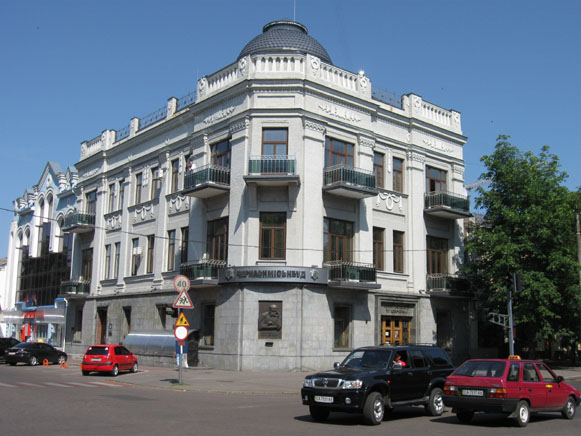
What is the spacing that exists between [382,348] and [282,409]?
3065mm

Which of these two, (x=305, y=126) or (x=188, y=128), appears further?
(x=188, y=128)

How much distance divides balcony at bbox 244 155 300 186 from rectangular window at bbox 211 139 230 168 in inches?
109

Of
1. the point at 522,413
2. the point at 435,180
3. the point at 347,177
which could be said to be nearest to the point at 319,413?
the point at 522,413

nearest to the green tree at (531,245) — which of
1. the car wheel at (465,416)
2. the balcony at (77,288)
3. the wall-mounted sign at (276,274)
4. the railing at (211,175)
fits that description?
the wall-mounted sign at (276,274)

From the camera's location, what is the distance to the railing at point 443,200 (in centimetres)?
3369

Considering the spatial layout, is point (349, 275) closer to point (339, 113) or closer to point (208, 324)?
point (208, 324)

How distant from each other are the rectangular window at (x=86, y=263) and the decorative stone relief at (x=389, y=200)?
2100 centimetres

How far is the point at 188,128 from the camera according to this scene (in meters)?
33.8

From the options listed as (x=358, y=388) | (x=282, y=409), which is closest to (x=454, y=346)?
(x=282, y=409)

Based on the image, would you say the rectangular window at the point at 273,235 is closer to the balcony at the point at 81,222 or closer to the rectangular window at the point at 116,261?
the rectangular window at the point at 116,261

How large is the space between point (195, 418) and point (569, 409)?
8.49 meters

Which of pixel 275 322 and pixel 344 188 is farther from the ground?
pixel 344 188

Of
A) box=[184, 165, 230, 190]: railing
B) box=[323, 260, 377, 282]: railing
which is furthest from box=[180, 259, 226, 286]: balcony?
box=[323, 260, 377, 282]: railing

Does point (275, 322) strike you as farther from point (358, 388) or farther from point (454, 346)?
point (358, 388)
